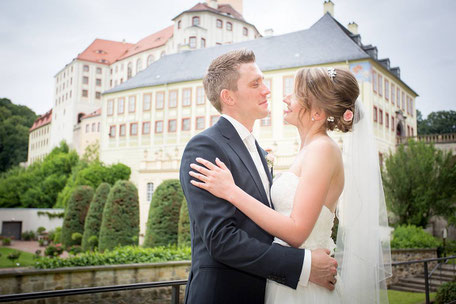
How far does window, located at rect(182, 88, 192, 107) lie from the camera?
123ft

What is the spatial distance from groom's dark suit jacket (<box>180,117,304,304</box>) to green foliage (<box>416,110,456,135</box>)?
45200mm

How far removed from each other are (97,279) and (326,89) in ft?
31.6

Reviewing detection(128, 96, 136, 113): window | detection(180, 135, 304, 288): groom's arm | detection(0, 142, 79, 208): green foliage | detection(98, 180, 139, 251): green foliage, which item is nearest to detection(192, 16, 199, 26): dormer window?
detection(128, 96, 136, 113): window

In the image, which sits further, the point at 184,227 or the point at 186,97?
the point at 186,97

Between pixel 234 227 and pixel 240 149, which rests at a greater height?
pixel 240 149

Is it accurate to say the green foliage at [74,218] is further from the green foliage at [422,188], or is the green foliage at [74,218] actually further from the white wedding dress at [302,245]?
the white wedding dress at [302,245]

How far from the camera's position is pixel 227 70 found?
7.75ft

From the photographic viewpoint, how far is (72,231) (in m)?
23.8

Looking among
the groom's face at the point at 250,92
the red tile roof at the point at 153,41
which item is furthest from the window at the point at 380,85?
the red tile roof at the point at 153,41

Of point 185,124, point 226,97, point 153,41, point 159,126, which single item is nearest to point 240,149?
point 226,97

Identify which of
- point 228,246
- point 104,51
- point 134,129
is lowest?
point 228,246

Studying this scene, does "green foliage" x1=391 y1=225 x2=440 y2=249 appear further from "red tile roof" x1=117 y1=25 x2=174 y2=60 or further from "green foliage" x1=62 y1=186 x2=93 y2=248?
"red tile roof" x1=117 y1=25 x2=174 y2=60

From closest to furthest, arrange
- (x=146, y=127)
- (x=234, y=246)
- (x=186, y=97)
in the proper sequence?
(x=234, y=246)
(x=186, y=97)
(x=146, y=127)

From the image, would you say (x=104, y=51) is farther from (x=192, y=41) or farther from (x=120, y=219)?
(x=120, y=219)
